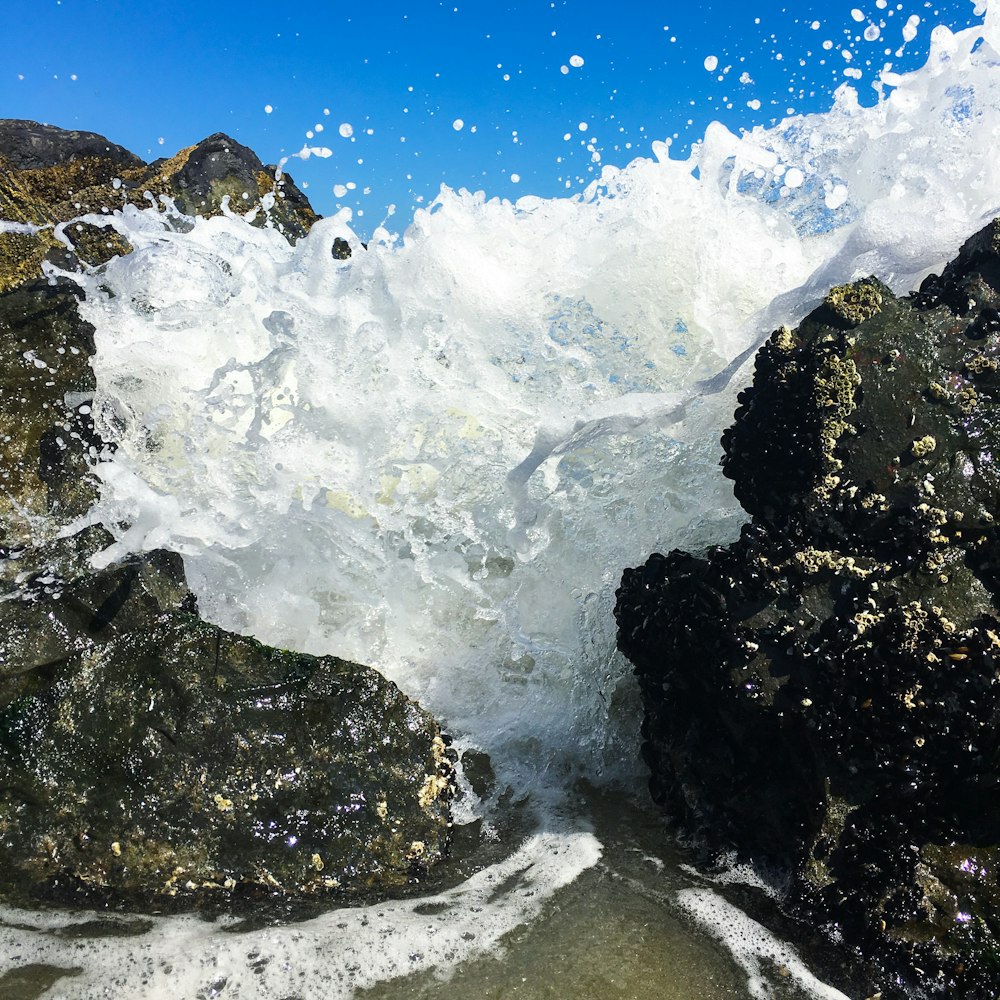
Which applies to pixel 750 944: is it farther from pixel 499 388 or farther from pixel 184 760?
pixel 499 388

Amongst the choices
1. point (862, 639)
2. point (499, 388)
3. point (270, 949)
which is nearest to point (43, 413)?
point (499, 388)

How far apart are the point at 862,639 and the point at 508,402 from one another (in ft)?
9.80

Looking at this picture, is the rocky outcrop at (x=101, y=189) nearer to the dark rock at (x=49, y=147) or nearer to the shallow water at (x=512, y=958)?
the dark rock at (x=49, y=147)

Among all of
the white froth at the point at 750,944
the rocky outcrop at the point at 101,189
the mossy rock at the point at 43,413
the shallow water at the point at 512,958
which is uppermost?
the rocky outcrop at the point at 101,189

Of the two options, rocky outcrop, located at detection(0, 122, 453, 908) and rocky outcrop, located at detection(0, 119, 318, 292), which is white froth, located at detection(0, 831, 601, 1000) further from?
rocky outcrop, located at detection(0, 119, 318, 292)

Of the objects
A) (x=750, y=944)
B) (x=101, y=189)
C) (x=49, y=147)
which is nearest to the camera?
(x=750, y=944)

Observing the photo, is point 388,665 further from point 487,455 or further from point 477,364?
point 477,364

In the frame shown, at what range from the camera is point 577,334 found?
17.6ft

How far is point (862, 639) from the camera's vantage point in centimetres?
279

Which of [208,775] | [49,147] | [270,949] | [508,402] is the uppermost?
[49,147]

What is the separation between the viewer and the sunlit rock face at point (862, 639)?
8.71 ft

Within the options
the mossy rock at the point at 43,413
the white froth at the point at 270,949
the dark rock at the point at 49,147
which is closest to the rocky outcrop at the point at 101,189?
the dark rock at the point at 49,147

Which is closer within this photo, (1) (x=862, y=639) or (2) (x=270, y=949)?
(2) (x=270, y=949)

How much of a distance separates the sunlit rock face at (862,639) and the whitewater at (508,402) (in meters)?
0.53
